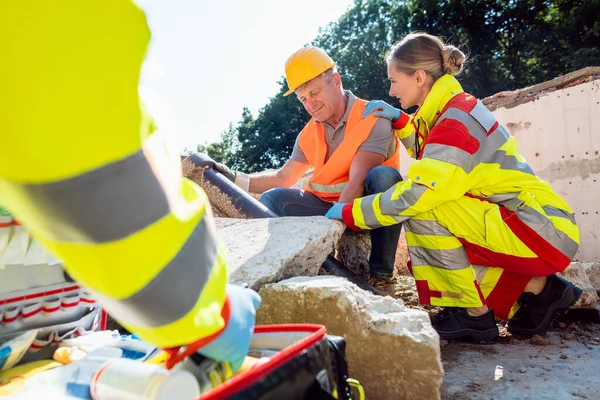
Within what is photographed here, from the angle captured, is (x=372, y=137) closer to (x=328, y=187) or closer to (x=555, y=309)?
(x=328, y=187)

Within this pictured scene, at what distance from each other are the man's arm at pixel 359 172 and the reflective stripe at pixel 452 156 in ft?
2.05

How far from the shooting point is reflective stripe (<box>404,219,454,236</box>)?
2561mm

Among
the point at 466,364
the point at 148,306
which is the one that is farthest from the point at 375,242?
the point at 148,306

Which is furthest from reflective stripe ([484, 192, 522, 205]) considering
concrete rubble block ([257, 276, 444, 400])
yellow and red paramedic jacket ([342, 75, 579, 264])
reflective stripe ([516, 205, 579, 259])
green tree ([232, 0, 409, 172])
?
green tree ([232, 0, 409, 172])

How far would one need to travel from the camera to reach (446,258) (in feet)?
8.29

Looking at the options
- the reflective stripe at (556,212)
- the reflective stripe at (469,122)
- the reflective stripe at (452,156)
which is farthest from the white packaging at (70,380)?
the reflective stripe at (556,212)

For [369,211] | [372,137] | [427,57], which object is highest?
[427,57]

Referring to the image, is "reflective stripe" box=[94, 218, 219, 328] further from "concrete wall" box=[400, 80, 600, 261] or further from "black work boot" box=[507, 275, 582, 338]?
"concrete wall" box=[400, 80, 600, 261]

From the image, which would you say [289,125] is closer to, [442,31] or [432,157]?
[442,31]

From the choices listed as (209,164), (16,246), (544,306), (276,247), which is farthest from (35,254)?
(209,164)

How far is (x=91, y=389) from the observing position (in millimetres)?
948

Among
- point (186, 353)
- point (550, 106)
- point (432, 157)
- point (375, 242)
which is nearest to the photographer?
point (186, 353)

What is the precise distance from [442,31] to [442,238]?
18376 millimetres

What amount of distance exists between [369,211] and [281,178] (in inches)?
57.8
